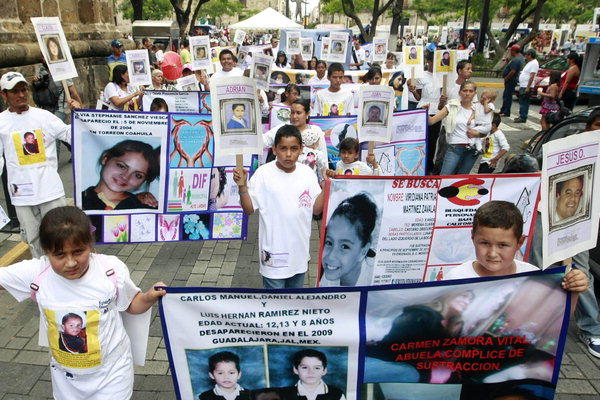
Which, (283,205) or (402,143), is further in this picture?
(402,143)

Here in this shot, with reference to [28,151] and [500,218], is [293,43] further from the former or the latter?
[500,218]

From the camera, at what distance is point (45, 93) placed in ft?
21.4

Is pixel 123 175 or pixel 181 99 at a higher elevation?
pixel 181 99

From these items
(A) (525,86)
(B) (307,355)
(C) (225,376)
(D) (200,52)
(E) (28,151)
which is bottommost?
(C) (225,376)

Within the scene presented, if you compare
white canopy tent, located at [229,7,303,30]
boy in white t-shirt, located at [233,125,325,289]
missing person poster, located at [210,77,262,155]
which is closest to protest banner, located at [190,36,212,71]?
missing person poster, located at [210,77,262,155]

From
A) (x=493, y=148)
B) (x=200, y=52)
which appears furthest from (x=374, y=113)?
(x=200, y=52)

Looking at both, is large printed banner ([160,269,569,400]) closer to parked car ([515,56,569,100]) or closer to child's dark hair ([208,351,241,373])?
child's dark hair ([208,351,241,373])

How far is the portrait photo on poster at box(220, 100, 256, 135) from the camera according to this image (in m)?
3.40

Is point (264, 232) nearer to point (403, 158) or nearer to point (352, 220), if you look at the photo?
point (352, 220)

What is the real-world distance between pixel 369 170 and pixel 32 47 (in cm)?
654

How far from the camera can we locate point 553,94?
9789 millimetres

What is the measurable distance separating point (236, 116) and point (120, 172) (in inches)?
69.7

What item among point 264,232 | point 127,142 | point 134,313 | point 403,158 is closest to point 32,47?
point 127,142

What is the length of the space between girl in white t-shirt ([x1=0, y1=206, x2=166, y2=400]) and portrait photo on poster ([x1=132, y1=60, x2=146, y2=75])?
560 cm
